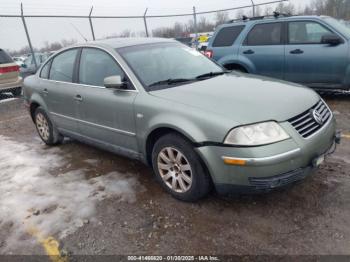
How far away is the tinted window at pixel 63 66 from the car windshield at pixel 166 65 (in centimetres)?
101

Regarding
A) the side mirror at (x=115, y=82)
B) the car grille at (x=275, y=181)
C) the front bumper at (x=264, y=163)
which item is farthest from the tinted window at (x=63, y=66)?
the car grille at (x=275, y=181)

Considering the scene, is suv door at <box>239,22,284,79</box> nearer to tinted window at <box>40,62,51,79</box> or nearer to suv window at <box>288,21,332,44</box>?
suv window at <box>288,21,332,44</box>

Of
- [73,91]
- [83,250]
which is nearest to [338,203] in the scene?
[83,250]

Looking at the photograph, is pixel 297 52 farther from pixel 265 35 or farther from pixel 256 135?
pixel 256 135

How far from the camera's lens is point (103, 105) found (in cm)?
420

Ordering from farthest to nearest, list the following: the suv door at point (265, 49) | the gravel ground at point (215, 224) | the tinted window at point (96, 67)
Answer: the suv door at point (265, 49) → the tinted window at point (96, 67) → the gravel ground at point (215, 224)

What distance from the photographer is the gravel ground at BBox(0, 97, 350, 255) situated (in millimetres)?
2888

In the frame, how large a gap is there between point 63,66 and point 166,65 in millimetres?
1792

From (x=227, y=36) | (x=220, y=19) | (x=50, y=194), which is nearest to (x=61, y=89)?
(x=50, y=194)

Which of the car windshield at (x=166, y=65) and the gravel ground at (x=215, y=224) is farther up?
the car windshield at (x=166, y=65)

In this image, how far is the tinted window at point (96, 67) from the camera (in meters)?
4.22

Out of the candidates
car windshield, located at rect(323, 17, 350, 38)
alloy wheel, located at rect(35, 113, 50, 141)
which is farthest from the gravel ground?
car windshield, located at rect(323, 17, 350, 38)

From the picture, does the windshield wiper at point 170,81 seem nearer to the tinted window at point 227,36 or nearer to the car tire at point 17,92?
the tinted window at point 227,36

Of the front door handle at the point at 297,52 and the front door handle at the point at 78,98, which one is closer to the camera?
the front door handle at the point at 78,98
